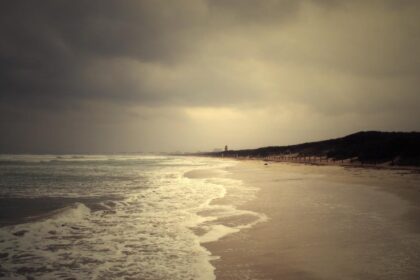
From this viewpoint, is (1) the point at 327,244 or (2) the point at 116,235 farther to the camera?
(2) the point at 116,235

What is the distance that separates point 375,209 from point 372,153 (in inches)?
1696

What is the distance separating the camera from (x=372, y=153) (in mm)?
51812

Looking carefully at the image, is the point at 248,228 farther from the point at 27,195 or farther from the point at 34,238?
the point at 27,195

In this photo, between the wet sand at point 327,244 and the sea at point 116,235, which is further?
the sea at point 116,235

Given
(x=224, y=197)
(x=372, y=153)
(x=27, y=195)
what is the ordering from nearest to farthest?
(x=224, y=197) → (x=27, y=195) → (x=372, y=153)

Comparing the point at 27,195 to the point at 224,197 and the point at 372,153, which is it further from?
the point at 372,153

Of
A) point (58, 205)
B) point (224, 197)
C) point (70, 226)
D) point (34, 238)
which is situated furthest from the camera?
point (224, 197)

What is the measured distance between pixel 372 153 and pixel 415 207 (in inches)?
1665

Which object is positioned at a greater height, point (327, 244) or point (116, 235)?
point (327, 244)

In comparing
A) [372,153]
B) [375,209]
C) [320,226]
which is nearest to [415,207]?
[375,209]

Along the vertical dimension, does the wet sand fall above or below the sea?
above

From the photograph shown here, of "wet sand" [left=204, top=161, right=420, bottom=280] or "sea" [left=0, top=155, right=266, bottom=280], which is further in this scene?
"sea" [left=0, top=155, right=266, bottom=280]

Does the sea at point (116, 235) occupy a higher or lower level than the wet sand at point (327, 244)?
lower

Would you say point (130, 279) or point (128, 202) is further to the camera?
point (128, 202)
